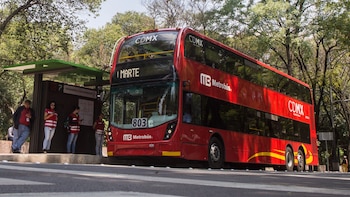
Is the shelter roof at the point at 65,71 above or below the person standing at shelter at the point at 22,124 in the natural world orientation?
above

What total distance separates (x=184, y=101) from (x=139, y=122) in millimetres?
1416

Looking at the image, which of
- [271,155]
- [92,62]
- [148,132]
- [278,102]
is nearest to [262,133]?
[271,155]

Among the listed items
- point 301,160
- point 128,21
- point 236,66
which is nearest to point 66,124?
point 236,66

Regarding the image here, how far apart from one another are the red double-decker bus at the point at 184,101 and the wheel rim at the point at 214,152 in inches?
1.2

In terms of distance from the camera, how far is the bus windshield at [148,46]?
11.3 m

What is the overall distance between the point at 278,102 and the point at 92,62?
60.4 feet

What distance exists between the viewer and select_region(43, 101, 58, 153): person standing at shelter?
1212cm

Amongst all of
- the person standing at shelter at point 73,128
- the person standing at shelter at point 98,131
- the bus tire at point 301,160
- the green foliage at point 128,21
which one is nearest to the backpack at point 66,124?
the person standing at shelter at point 73,128

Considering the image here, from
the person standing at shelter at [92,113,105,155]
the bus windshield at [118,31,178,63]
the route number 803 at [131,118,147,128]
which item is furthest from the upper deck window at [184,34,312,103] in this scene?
the person standing at shelter at [92,113,105,155]

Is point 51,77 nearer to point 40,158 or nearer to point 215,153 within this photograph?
point 40,158

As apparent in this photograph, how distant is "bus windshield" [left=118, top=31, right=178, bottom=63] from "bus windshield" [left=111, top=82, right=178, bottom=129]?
0.89 metres

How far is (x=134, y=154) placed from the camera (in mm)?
11102

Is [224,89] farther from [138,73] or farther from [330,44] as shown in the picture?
[330,44]

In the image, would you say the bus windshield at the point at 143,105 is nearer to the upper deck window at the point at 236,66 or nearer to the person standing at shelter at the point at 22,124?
the upper deck window at the point at 236,66
